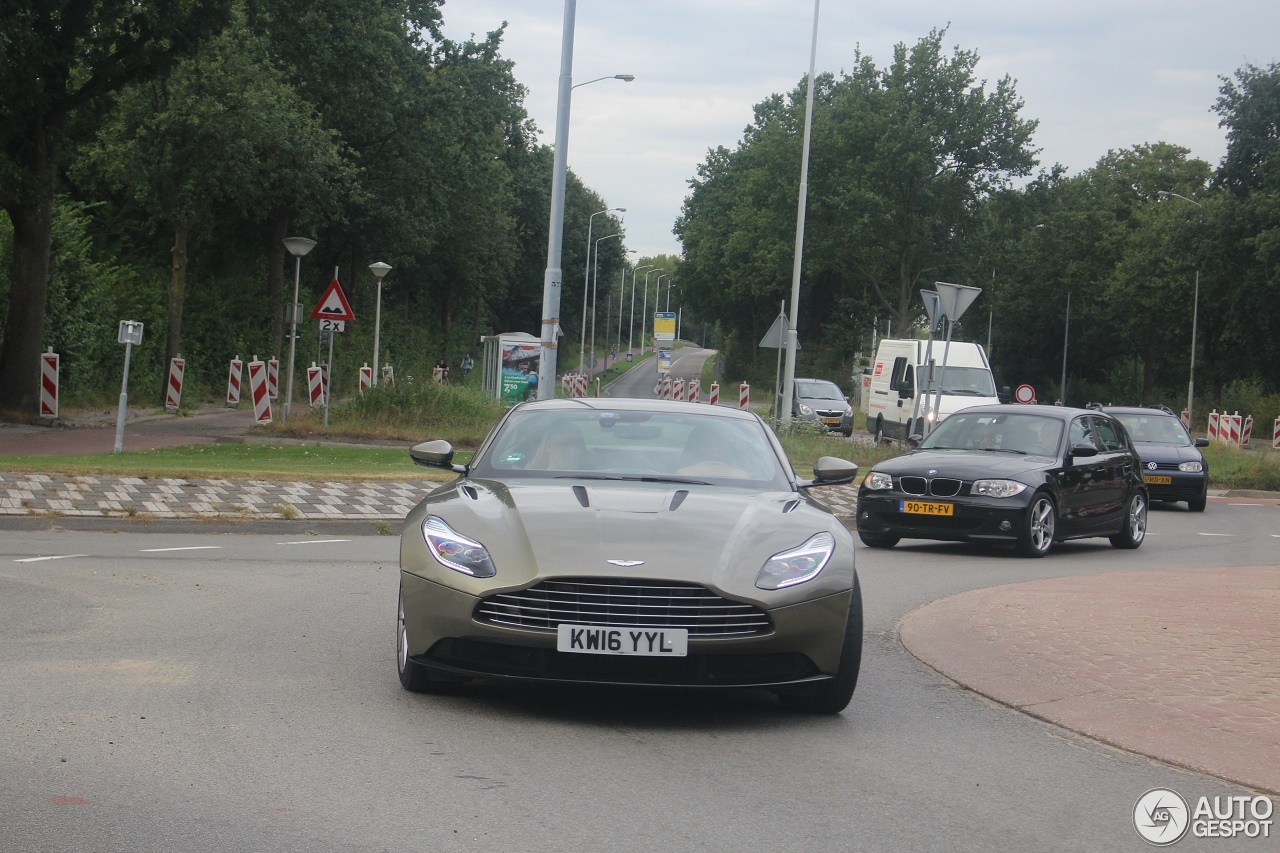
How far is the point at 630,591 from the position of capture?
19.5 feet

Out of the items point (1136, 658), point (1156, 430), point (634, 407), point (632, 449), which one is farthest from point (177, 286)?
point (1136, 658)

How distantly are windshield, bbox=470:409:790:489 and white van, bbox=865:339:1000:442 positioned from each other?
23.3 m

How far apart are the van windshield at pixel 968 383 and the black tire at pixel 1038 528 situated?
740 inches

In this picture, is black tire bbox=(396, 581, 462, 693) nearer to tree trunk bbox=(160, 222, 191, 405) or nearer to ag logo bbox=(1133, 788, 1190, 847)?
ag logo bbox=(1133, 788, 1190, 847)

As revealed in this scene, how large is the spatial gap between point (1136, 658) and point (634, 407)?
10.6 feet

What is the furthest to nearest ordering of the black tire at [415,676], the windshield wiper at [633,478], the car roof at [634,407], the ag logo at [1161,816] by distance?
the car roof at [634,407]
the windshield wiper at [633,478]
the black tire at [415,676]
the ag logo at [1161,816]

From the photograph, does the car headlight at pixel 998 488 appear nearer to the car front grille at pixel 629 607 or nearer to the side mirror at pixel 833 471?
the side mirror at pixel 833 471

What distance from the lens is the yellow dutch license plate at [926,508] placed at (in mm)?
14227

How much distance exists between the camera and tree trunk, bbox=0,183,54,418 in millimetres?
26766

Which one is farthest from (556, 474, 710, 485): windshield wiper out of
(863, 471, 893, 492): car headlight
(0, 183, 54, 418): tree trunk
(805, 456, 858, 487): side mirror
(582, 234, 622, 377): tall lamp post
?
(582, 234, 622, 377): tall lamp post

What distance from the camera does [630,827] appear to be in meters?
4.66

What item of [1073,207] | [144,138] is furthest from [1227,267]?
[144,138]

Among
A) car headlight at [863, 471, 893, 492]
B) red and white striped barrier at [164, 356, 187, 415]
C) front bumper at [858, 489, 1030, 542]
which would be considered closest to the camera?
front bumper at [858, 489, 1030, 542]

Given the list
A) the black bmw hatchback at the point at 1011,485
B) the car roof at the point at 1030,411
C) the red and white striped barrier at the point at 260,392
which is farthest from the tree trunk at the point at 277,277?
the black bmw hatchback at the point at 1011,485
